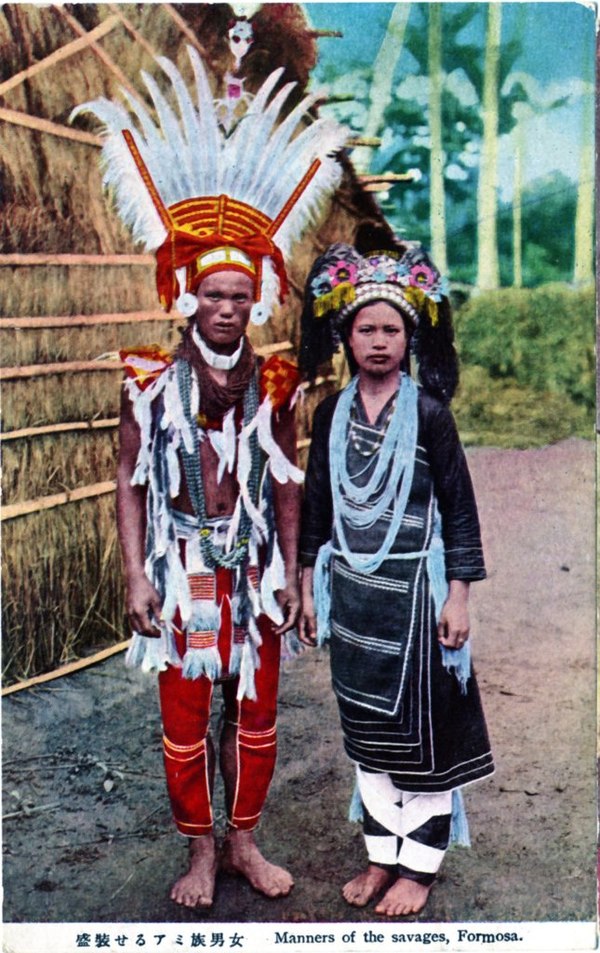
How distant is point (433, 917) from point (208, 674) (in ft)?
4.01

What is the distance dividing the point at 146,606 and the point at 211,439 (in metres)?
0.65

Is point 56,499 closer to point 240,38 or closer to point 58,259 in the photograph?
point 58,259

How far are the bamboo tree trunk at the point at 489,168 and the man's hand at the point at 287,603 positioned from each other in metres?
1.30

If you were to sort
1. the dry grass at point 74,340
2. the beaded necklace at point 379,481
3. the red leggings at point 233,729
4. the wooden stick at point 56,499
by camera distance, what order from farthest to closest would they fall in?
the wooden stick at point 56,499
the dry grass at point 74,340
the red leggings at point 233,729
the beaded necklace at point 379,481

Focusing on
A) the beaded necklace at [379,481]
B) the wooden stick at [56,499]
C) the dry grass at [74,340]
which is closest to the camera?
the beaded necklace at [379,481]

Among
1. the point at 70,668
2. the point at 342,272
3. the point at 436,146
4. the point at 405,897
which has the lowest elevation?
Answer: the point at 405,897

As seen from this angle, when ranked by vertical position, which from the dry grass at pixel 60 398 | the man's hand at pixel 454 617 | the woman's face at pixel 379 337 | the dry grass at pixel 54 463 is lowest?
the man's hand at pixel 454 617

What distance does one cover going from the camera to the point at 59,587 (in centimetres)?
464

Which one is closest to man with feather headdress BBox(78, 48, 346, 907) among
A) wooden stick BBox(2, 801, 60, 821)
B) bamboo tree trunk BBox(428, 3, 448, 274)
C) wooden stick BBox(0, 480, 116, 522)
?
wooden stick BBox(0, 480, 116, 522)

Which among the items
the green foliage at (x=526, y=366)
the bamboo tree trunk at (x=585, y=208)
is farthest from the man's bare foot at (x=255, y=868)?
the bamboo tree trunk at (x=585, y=208)

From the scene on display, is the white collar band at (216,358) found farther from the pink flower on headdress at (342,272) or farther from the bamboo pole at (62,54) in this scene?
the bamboo pole at (62,54)

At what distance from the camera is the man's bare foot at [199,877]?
4.42 metres

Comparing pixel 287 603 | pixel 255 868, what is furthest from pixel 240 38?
pixel 255 868

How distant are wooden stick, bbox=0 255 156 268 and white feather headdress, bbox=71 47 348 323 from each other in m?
0.13
